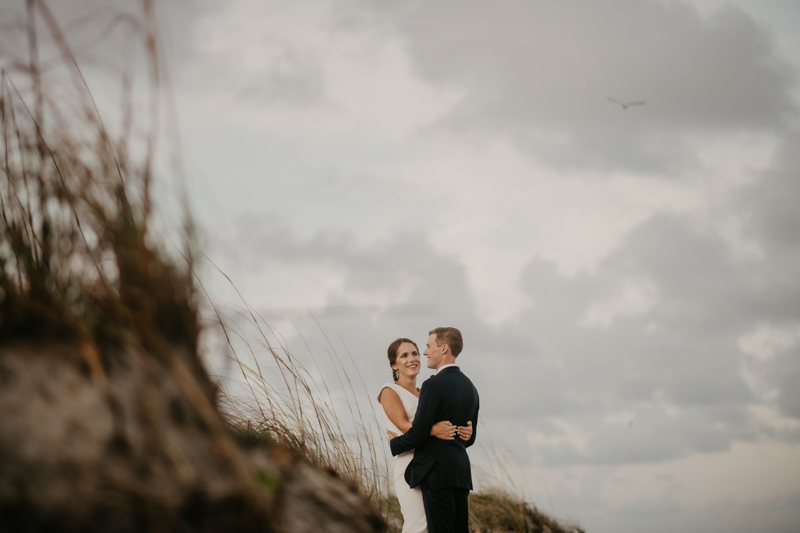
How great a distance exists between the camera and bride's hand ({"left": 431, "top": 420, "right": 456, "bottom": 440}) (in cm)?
404

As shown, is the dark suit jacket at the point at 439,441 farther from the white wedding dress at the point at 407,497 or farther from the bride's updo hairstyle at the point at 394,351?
the bride's updo hairstyle at the point at 394,351

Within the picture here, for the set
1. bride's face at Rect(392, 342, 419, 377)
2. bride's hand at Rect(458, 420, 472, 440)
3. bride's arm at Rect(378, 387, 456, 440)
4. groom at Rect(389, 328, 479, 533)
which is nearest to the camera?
groom at Rect(389, 328, 479, 533)

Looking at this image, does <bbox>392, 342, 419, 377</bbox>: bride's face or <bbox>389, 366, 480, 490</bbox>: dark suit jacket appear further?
<bbox>392, 342, 419, 377</bbox>: bride's face

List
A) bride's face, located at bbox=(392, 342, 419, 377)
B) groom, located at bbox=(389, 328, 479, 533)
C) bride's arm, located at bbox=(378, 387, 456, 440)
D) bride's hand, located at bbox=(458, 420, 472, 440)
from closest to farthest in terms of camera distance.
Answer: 1. groom, located at bbox=(389, 328, 479, 533)
2. bride's hand, located at bbox=(458, 420, 472, 440)
3. bride's arm, located at bbox=(378, 387, 456, 440)
4. bride's face, located at bbox=(392, 342, 419, 377)

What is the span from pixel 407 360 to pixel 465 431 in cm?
95

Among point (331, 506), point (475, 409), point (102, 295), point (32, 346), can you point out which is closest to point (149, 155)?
point (102, 295)

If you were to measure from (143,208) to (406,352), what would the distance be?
12.5ft

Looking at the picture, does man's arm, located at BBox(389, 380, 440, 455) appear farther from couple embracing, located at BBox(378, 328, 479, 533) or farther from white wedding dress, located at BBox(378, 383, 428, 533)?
white wedding dress, located at BBox(378, 383, 428, 533)

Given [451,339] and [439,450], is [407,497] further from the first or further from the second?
[451,339]

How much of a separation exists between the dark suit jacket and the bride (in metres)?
0.07

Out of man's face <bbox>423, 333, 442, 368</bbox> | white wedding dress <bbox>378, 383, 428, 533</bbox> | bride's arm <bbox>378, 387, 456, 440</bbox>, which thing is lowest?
white wedding dress <bbox>378, 383, 428, 533</bbox>

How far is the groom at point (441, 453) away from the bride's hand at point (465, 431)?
0.13 ft

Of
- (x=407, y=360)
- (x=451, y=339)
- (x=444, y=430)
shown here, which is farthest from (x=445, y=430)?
(x=407, y=360)

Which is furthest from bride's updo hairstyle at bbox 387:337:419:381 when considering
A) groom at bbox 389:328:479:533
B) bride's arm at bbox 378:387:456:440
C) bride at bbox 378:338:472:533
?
groom at bbox 389:328:479:533
